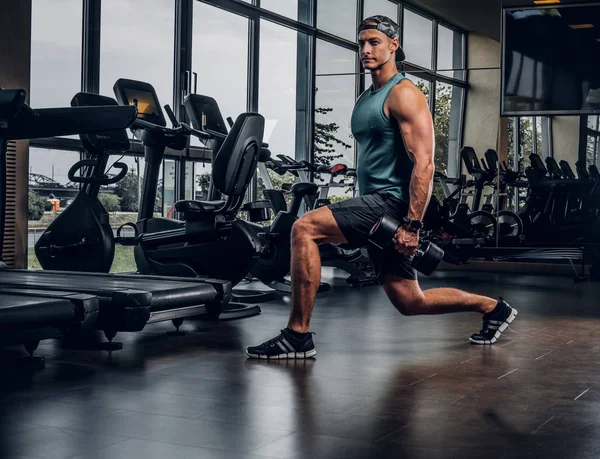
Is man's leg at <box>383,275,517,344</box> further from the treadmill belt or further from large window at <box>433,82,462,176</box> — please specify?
large window at <box>433,82,462,176</box>

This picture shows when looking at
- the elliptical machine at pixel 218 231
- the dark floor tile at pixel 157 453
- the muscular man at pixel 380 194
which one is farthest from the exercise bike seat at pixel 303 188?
the dark floor tile at pixel 157 453

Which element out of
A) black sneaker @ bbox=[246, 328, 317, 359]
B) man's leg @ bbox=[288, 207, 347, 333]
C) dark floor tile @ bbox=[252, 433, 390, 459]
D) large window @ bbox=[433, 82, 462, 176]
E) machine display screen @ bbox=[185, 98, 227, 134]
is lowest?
dark floor tile @ bbox=[252, 433, 390, 459]

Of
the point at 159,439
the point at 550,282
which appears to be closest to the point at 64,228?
the point at 159,439

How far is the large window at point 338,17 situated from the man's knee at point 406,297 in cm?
704

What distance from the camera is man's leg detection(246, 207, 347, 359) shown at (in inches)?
130

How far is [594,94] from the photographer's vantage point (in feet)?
25.0

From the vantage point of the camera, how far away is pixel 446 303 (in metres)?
3.70

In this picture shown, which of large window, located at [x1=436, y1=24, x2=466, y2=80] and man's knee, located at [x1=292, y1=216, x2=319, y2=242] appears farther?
large window, located at [x1=436, y1=24, x2=466, y2=80]

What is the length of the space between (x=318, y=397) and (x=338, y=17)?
8.09 m

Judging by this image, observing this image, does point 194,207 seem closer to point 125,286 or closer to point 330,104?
point 125,286

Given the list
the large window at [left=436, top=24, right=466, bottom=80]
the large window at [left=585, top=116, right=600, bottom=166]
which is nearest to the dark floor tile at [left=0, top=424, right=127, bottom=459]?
the large window at [left=585, top=116, right=600, bottom=166]

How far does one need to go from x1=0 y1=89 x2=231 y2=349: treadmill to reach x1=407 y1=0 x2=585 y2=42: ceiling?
17.2 ft

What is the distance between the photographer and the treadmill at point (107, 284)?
3.30 metres

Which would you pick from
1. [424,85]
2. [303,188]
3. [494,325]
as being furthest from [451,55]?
[494,325]
